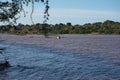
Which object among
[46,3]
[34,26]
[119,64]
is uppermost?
[46,3]

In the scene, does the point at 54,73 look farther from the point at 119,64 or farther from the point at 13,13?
the point at 13,13

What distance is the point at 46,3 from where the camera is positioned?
16797 mm

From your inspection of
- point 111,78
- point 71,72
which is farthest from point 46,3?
point 71,72

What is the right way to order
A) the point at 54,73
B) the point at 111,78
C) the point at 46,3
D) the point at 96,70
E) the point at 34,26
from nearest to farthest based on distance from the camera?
1. the point at 46,3
2. the point at 34,26
3. the point at 111,78
4. the point at 54,73
5. the point at 96,70

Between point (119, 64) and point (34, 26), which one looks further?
point (119, 64)

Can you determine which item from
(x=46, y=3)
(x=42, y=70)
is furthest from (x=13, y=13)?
(x=42, y=70)

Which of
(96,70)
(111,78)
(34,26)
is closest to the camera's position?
(34,26)

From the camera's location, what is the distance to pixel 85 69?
4159 cm

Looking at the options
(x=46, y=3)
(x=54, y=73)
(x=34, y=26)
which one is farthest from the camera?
(x=54, y=73)

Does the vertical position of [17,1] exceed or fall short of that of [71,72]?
it exceeds it

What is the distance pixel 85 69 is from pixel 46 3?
84.3 ft

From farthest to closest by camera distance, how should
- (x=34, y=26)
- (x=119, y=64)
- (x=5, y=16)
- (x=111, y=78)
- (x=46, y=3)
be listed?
(x=119, y=64) < (x=111, y=78) < (x=5, y=16) < (x=34, y=26) < (x=46, y=3)

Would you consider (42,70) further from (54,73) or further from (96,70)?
(96,70)

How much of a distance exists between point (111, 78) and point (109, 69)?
681cm
